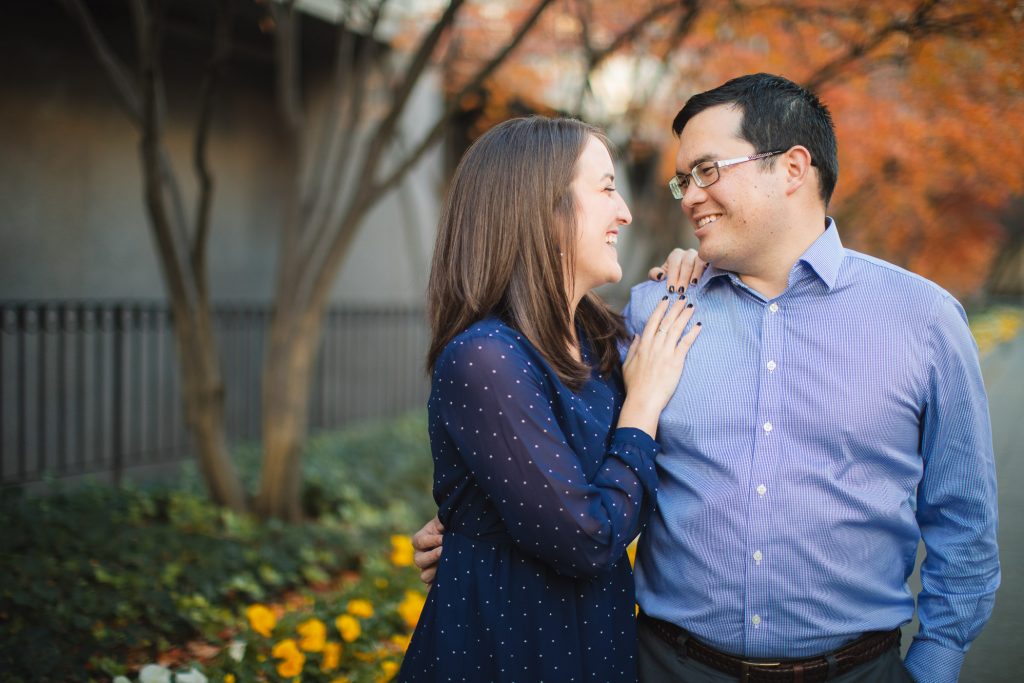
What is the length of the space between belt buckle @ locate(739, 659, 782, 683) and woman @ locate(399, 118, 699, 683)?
265mm

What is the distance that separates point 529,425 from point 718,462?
540 mm

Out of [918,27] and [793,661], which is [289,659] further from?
[918,27]

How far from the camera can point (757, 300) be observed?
2250 millimetres

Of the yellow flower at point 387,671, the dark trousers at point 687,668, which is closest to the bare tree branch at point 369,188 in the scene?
the yellow flower at point 387,671

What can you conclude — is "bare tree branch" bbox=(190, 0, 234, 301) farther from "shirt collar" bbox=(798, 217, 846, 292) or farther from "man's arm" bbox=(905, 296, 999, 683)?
"man's arm" bbox=(905, 296, 999, 683)

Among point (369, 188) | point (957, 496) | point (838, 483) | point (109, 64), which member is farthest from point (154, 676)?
point (109, 64)

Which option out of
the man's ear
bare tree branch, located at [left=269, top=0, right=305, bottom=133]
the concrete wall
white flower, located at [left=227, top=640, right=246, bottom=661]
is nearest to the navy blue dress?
the man's ear

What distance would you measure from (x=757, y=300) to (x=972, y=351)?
1.70ft

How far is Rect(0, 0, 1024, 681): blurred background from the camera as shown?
4.88 meters

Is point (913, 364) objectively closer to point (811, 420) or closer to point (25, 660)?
point (811, 420)

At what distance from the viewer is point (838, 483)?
6.69 feet

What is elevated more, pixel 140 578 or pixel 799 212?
pixel 799 212

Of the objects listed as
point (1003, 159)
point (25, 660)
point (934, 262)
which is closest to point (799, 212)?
point (25, 660)

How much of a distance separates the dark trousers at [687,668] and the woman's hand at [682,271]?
916 mm
